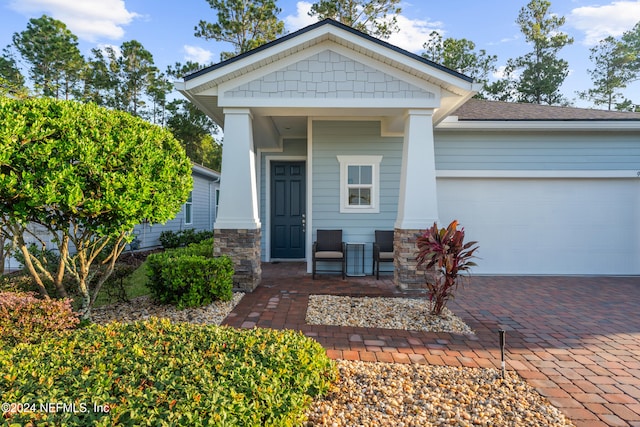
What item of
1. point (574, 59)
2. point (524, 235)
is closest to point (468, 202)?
point (524, 235)

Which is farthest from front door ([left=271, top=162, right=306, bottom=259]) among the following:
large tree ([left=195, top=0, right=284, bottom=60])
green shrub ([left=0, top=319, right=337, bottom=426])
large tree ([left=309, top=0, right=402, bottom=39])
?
large tree ([left=309, top=0, right=402, bottom=39])

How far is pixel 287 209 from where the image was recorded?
27.1 feet

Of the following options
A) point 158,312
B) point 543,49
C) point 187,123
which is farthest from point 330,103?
point 543,49

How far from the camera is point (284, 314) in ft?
14.1

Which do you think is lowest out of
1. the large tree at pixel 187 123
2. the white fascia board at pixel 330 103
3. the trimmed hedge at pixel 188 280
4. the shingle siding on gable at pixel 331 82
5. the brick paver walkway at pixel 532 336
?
the brick paver walkway at pixel 532 336

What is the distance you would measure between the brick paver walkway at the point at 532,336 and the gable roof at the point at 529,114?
3.54 meters

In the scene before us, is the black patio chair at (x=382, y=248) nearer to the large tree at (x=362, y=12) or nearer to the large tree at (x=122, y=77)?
the large tree at (x=362, y=12)

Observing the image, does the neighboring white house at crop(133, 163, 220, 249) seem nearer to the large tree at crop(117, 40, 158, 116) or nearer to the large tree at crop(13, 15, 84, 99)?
the large tree at crop(13, 15, 84, 99)

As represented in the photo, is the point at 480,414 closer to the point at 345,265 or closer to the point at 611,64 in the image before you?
the point at 345,265

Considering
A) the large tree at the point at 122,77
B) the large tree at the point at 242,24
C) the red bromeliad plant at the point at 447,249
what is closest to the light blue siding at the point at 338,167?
the red bromeliad plant at the point at 447,249

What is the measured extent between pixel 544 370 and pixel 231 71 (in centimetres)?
542

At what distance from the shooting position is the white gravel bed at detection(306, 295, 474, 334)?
13.0 ft

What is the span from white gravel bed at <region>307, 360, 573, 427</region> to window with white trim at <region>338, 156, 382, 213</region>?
4236mm

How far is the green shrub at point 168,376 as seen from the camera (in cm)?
143
